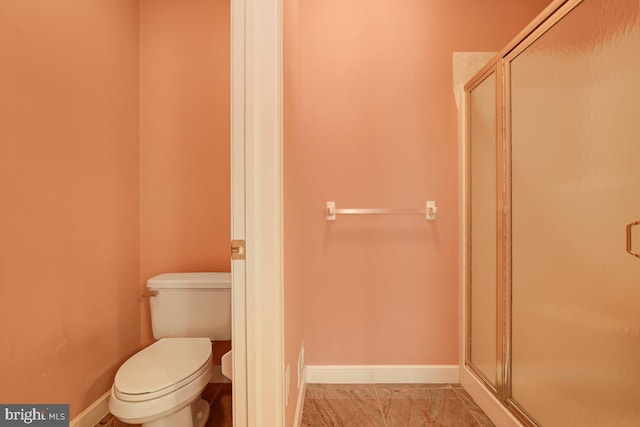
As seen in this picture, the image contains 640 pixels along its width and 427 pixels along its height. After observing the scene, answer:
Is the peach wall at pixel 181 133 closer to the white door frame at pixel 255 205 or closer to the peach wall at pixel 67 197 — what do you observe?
the peach wall at pixel 67 197

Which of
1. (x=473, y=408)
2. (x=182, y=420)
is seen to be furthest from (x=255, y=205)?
(x=473, y=408)

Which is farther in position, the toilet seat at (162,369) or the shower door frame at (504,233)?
the shower door frame at (504,233)

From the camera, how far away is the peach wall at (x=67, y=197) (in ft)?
3.55

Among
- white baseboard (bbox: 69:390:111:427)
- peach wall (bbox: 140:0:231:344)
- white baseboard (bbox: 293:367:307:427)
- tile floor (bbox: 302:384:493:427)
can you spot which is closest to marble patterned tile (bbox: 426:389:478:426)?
tile floor (bbox: 302:384:493:427)

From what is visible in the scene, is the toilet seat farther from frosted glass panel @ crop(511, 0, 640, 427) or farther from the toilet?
frosted glass panel @ crop(511, 0, 640, 427)

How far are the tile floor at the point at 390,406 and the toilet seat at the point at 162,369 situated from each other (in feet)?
2.09

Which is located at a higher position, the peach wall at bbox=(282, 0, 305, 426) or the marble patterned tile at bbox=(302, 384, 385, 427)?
the peach wall at bbox=(282, 0, 305, 426)

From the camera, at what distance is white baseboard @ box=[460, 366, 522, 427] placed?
129 cm

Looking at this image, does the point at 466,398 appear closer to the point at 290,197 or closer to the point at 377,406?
the point at 377,406

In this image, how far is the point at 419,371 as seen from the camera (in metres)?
1.71

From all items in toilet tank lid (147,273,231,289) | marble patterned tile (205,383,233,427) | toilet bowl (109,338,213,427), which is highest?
toilet tank lid (147,273,231,289)

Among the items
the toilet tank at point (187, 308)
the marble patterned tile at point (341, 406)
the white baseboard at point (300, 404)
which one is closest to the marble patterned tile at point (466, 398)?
the marble patterned tile at point (341, 406)

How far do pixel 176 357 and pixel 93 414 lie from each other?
1.97 feet

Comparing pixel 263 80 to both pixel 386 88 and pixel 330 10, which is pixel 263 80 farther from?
pixel 330 10
